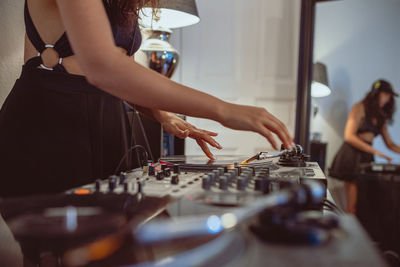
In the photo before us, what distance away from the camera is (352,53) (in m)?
4.62

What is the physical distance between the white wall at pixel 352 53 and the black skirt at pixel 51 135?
4218mm

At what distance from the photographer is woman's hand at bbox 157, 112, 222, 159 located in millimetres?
931

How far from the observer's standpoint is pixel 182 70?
2891 millimetres

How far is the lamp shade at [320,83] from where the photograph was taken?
4.55 meters

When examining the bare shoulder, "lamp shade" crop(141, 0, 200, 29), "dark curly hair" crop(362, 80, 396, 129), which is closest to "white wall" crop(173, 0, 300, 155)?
"lamp shade" crop(141, 0, 200, 29)

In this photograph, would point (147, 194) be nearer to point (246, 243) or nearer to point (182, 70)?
point (246, 243)

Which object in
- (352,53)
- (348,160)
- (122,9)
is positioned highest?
(352,53)

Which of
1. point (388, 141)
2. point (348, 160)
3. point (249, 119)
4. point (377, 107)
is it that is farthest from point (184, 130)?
point (388, 141)

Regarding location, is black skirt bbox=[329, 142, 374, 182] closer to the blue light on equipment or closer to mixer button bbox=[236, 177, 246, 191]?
mixer button bbox=[236, 177, 246, 191]

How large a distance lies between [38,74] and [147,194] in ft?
1.65

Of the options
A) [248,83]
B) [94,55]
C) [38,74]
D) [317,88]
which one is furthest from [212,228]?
[317,88]

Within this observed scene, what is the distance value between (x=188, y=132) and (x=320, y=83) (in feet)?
13.4

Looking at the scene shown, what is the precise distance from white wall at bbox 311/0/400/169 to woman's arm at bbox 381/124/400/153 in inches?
4.8

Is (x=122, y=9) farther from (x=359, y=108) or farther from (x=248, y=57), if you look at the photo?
(x=359, y=108)
